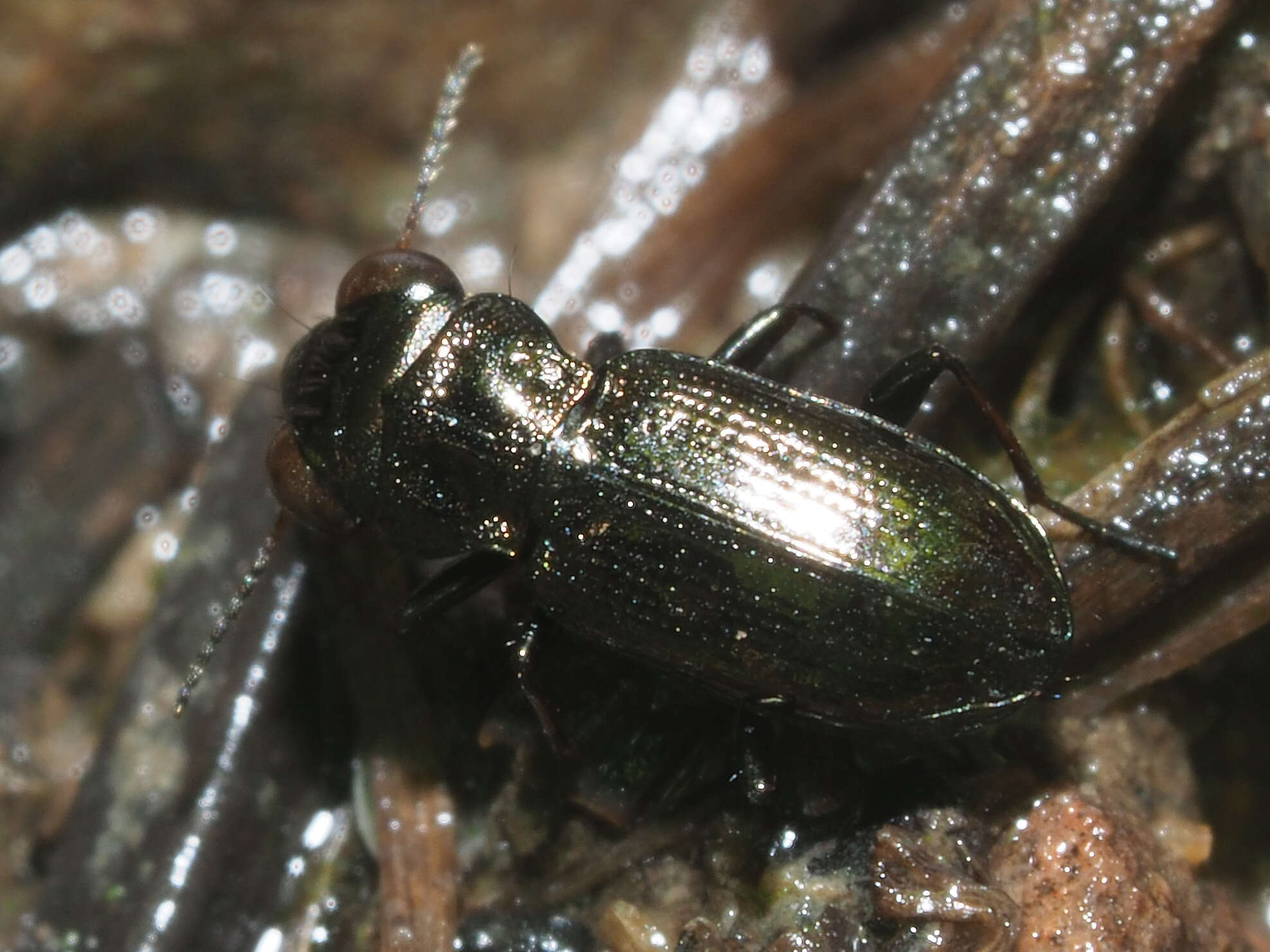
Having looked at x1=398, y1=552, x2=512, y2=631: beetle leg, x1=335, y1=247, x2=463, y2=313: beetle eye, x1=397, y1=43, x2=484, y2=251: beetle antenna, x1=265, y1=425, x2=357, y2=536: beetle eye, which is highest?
x1=397, y1=43, x2=484, y2=251: beetle antenna

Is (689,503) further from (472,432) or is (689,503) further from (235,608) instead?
(235,608)

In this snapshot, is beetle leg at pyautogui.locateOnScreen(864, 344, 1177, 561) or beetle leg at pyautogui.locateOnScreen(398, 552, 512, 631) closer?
beetle leg at pyautogui.locateOnScreen(864, 344, 1177, 561)

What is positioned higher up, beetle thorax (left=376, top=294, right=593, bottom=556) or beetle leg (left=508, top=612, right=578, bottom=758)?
beetle thorax (left=376, top=294, right=593, bottom=556)

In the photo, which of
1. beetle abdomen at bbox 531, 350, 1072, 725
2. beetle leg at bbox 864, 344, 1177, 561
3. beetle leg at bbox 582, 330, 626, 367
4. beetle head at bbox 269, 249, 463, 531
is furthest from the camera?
beetle leg at bbox 582, 330, 626, 367

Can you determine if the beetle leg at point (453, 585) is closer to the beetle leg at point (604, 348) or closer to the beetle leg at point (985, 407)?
the beetle leg at point (604, 348)

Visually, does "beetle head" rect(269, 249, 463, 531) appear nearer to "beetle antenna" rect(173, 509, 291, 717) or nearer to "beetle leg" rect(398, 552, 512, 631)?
"beetle antenna" rect(173, 509, 291, 717)

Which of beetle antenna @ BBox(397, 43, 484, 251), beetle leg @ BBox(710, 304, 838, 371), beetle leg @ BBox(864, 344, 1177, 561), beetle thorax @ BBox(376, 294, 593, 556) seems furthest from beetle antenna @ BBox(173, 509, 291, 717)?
beetle leg @ BBox(864, 344, 1177, 561)
